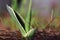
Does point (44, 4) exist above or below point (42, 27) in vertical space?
above

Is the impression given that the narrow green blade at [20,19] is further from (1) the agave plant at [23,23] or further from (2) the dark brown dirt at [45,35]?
(2) the dark brown dirt at [45,35]

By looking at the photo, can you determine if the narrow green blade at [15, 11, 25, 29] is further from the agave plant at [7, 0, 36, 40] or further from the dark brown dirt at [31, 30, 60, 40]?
the dark brown dirt at [31, 30, 60, 40]

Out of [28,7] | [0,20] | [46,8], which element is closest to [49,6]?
[46,8]

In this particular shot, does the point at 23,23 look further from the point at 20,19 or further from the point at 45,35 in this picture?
the point at 45,35

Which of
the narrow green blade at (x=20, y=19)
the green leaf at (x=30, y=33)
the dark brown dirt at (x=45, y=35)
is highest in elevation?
the narrow green blade at (x=20, y=19)

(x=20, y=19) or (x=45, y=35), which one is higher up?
(x=20, y=19)

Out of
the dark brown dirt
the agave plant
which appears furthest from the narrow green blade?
the dark brown dirt

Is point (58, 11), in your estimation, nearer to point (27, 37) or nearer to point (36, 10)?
point (36, 10)

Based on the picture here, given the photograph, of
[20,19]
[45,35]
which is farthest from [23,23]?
[45,35]

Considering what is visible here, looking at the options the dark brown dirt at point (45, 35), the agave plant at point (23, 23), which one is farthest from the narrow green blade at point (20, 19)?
the dark brown dirt at point (45, 35)

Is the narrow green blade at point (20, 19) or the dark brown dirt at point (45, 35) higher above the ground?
the narrow green blade at point (20, 19)

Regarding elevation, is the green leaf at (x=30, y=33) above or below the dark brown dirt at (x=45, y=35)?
above
